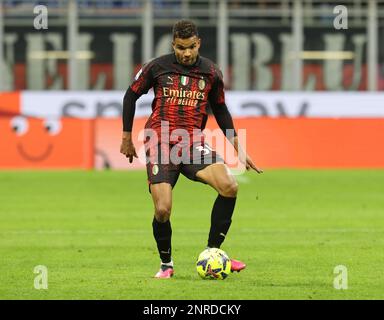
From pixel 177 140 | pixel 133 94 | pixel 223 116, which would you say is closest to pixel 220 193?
pixel 177 140

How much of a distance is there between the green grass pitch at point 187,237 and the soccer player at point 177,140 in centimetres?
47

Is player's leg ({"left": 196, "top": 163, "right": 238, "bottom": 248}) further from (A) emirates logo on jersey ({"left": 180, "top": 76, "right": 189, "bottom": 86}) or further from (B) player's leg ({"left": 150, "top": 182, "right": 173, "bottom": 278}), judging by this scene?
(A) emirates logo on jersey ({"left": 180, "top": 76, "right": 189, "bottom": 86})

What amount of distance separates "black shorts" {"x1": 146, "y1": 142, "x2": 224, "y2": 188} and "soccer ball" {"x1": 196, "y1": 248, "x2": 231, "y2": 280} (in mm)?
697

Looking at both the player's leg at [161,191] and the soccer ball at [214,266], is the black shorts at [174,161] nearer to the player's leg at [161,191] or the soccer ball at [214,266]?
the player's leg at [161,191]

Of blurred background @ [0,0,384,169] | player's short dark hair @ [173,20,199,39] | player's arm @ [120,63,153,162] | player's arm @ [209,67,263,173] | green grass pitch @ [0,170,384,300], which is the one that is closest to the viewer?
green grass pitch @ [0,170,384,300]

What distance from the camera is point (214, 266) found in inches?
394

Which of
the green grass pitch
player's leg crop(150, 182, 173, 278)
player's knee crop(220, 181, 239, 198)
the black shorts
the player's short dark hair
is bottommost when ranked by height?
the green grass pitch

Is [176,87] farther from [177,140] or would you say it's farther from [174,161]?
[174,161]

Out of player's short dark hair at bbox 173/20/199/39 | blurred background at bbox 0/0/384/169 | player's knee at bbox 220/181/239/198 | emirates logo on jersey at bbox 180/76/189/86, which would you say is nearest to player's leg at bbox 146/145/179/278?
player's knee at bbox 220/181/239/198

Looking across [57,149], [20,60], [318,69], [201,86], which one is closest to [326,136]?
[57,149]

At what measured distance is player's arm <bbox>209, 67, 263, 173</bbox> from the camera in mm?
10516

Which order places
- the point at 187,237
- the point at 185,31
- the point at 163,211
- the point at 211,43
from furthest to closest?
the point at 211,43, the point at 187,237, the point at 163,211, the point at 185,31

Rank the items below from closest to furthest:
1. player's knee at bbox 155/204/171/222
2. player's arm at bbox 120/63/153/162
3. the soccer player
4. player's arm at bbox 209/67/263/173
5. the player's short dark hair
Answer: the player's short dark hair → player's knee at bbox 155/204/171/222 → the soccer player → player's arm at bbox 120/63/153/162 → player's arm at bbox 209/67/263/173

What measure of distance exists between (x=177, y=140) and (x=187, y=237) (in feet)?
12.1
